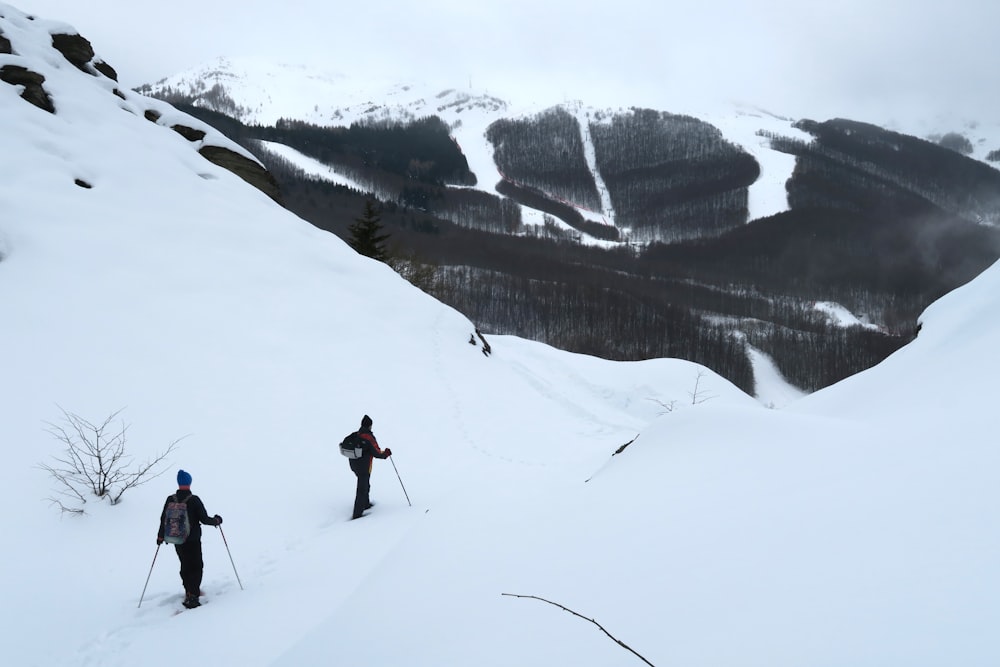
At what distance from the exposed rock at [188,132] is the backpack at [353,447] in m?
27.1

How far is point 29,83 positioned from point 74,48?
313 inches

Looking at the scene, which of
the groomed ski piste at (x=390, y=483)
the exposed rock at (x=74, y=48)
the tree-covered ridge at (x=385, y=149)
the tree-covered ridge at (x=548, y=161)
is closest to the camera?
the groomed ski piste at (x=390, y=483)

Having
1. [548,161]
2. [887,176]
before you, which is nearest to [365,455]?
[548,161]

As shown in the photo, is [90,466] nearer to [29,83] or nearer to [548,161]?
[29,83]

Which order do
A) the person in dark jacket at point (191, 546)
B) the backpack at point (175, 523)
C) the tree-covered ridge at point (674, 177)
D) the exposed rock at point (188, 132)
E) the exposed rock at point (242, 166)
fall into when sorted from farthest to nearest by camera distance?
the tree-covered ridge at point (674, 177) → the exposed rock at point (242, 166) → the exposed rock at point (188, 132) → the person in dark jacket at point (191, 546) → the backpack at point (175, 523)

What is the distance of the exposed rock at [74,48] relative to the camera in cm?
2492

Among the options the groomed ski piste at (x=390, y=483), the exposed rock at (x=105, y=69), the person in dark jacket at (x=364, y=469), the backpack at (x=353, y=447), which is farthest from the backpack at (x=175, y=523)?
the exposed rock at (x=105, y=69)

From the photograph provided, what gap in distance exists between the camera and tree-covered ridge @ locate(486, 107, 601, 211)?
165m

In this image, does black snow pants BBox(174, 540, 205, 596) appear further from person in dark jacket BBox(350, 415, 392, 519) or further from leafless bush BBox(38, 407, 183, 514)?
person in dark jacket BBox(350, 415, 392, 519)

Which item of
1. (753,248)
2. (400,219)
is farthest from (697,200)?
(400,219)

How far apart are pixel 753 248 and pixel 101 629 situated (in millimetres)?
124260

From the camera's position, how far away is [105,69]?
27.1m

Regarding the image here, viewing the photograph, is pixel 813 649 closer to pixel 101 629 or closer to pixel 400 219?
pixel 101 629

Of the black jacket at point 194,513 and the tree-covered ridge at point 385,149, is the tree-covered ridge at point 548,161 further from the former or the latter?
the black jacket at point 194,513
